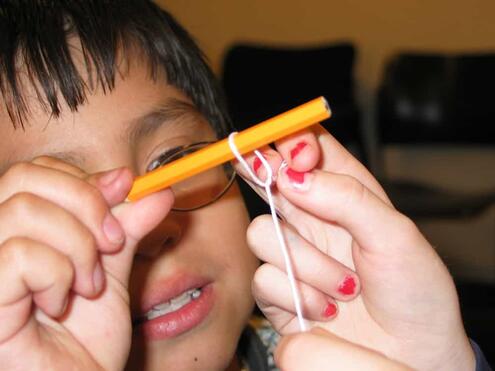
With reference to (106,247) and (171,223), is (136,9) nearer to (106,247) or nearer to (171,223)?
(171,223)

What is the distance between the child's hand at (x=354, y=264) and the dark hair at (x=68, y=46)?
0.93 feet

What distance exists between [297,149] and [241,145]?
6cm

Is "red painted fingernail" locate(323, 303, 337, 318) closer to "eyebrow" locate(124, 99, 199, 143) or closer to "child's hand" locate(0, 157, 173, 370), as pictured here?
"child's hand" locate(0, 157, 173, 370)

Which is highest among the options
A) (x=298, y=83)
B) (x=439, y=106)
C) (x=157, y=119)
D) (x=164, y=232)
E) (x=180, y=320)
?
(x=157, y=119)

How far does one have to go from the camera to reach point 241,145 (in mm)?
451

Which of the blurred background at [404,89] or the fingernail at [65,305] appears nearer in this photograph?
the fingernail at [65,305]

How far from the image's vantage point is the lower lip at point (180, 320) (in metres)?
0.72

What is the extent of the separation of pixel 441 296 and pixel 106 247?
29 centimetres

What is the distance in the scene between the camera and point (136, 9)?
2.75 ft

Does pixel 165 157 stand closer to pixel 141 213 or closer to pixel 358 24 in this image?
pixel 141 213

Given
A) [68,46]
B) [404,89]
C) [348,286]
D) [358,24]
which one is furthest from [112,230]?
[358,24]

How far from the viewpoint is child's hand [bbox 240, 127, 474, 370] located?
1.59 feet

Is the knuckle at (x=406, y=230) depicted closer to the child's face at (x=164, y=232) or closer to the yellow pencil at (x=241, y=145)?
the yellow pencil at (x=241, y=145)

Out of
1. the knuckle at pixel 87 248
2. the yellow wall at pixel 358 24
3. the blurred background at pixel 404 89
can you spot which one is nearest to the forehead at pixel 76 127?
the knuckle at pixel 87 248
